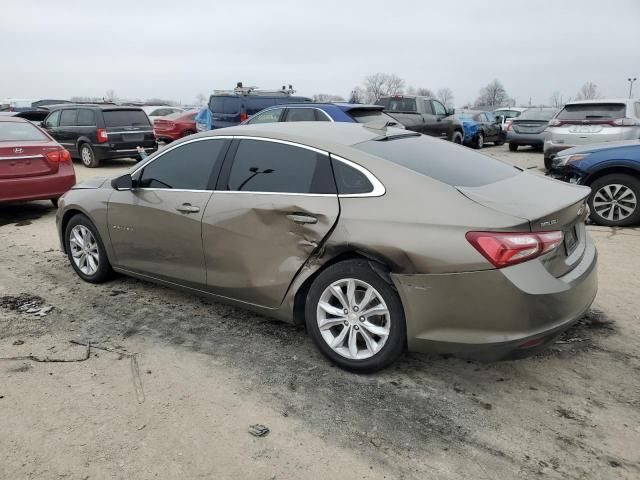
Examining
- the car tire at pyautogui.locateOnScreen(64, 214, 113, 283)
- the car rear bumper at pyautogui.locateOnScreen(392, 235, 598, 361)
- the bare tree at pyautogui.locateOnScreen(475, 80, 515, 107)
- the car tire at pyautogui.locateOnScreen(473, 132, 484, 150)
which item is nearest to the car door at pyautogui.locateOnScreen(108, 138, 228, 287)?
the car tire at pyautogui.locateOnScreen(64, 214, 113, 283)

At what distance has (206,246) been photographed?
3.85 meters

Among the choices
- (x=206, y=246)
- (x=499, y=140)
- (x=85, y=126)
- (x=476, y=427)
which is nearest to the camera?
(x=476, y=427)

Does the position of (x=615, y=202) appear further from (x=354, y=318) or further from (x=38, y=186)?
(x=38, y=186)

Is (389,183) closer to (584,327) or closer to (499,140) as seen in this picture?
(584,327)

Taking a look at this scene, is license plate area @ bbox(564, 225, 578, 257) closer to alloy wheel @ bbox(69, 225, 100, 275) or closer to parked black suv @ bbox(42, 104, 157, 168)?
alloy wheel @ bbox(69, 225, 100, 275)

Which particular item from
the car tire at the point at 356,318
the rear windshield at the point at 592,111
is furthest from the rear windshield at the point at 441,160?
the rear windshield at the point at 592,111

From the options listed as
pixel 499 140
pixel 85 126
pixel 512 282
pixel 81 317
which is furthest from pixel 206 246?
pixel 499 140

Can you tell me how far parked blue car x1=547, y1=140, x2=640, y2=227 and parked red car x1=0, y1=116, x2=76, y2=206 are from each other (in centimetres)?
718

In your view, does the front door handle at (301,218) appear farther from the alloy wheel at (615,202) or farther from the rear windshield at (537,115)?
the rear windshield at (537,115)

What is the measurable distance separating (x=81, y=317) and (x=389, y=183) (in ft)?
8.82

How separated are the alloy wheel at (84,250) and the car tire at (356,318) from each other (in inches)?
97.7

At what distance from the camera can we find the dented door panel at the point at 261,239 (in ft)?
10.9

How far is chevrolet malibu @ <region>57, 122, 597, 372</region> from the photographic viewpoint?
2840mm

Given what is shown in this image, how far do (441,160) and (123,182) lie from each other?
2.58 meters
